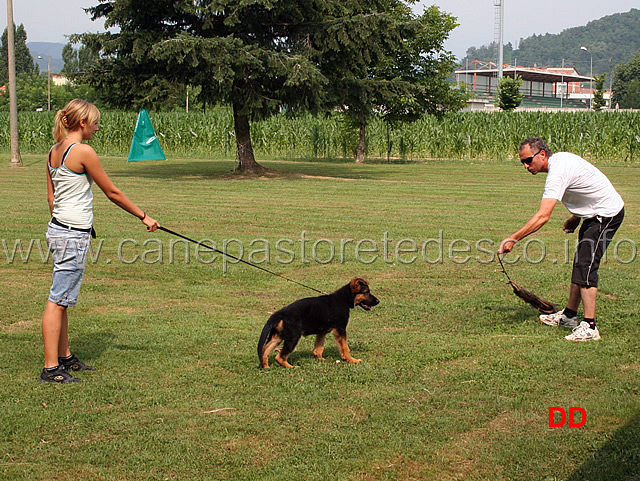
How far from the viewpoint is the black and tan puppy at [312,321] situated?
19.4 feet

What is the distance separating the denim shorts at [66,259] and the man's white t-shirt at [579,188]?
12.8 ft

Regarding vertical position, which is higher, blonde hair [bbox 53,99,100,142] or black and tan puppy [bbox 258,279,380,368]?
blonde hair [bbox 53,99,100,142]

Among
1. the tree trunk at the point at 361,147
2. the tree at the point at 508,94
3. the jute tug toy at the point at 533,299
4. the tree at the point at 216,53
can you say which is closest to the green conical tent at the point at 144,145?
the tree at the point at 216,53

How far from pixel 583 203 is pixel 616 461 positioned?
128 inches

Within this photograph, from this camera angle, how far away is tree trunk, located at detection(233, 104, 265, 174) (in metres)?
26.8

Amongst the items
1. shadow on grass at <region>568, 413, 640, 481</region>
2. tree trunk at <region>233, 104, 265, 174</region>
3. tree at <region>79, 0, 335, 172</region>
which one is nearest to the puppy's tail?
shadow on grass at <region>568, 413, 640, 481</region>

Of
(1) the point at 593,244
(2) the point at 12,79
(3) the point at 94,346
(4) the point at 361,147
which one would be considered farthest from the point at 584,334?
(4) the point at 361,147

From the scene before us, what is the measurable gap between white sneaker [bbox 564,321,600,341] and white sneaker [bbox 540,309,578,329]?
42 centimetres

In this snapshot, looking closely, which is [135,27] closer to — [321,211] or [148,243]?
[321,211]

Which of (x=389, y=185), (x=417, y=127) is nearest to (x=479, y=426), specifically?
(x=389, y=185)

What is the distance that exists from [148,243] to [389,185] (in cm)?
1197

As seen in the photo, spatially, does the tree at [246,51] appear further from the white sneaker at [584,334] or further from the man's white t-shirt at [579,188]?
the white sneaker at [584,334]

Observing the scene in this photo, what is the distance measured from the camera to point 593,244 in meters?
6.91

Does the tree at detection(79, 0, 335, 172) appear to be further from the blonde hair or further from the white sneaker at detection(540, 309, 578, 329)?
the blonde hair
